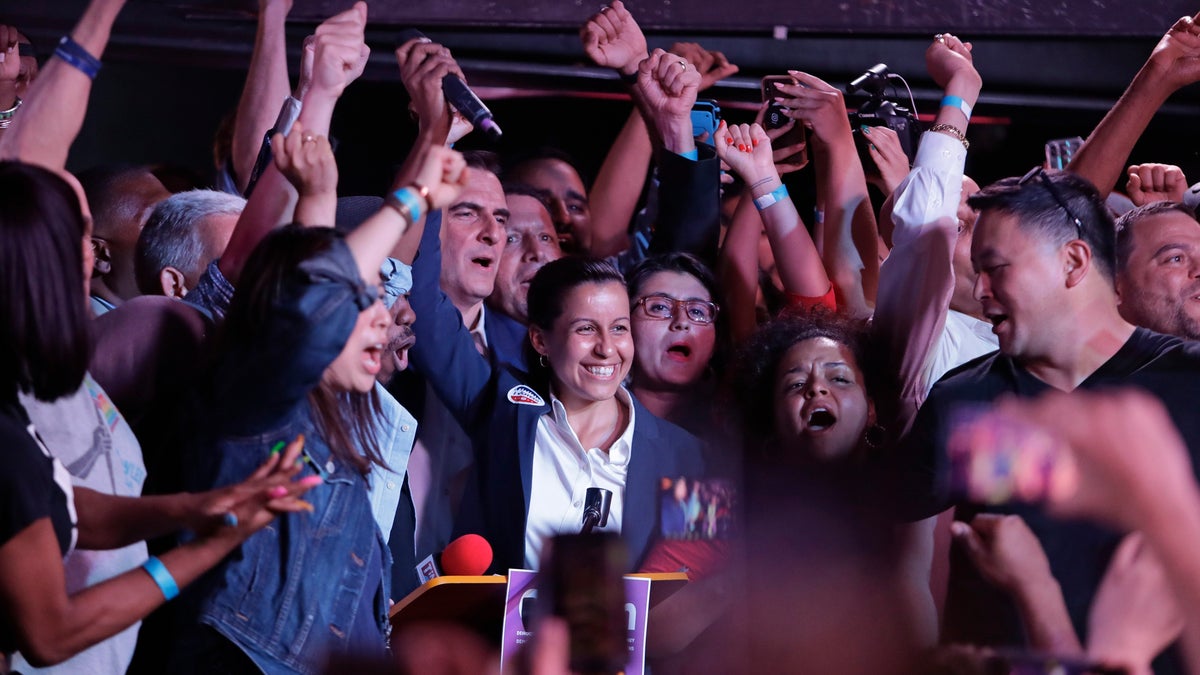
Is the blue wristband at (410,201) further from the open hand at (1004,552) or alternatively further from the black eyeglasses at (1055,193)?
the black eyeglasses at (1055,193)

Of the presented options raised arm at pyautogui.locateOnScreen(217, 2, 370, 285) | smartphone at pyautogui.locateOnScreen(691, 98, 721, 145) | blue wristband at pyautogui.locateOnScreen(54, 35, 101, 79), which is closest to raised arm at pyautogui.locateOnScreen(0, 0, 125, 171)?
blue wristband at pyautogui.locateOnScreen(54, 35, 101, 79)

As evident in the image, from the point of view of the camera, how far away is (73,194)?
6.55 ft

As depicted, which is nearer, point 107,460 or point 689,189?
point 107,460

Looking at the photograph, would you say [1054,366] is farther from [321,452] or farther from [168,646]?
[168,646]

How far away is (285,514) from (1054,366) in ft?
5.09

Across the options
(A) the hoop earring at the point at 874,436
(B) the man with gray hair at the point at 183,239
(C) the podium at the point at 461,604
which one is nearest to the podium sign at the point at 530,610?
(C) the podium at the point at 461,604

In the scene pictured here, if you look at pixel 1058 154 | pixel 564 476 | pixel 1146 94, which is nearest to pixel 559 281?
pixel 564 476

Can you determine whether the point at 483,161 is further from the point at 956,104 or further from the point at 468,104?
the point at 956,104

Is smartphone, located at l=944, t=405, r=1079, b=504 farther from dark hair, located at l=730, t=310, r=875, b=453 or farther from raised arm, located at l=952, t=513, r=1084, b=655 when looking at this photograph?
dark hair, located at l=730, t=310, r=875, b=453

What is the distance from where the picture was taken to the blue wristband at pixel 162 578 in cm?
194

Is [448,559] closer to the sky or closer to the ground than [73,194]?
closer to the ground

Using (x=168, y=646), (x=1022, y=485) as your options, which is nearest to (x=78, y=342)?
(x=168, y=646)

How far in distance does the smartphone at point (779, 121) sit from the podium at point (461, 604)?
1726mm

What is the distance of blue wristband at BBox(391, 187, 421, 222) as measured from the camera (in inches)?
83.9
